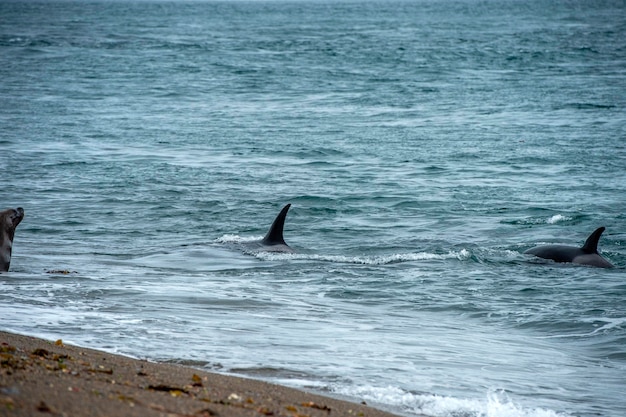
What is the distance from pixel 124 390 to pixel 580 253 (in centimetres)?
999

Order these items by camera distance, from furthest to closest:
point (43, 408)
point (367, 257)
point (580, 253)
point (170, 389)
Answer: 1. point (367, 257)
2. point (580, 253)
3. point (170, 389)
4. point (43, 408)

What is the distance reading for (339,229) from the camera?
17875 millimetres

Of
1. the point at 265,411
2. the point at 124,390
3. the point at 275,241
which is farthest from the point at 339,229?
the point at 124,390

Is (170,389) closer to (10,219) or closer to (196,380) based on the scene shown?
(196,380)

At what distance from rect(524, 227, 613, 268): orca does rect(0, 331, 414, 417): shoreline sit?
26.1ft

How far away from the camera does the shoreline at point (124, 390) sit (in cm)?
543

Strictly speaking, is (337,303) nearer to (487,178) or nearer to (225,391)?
(225,391)

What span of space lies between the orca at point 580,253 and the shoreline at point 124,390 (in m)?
7.96

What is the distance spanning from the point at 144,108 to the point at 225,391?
31125 mm

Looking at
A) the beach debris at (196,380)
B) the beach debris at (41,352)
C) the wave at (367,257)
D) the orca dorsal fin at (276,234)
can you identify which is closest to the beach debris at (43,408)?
the beach debris at (196,380)

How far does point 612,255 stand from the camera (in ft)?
51.3

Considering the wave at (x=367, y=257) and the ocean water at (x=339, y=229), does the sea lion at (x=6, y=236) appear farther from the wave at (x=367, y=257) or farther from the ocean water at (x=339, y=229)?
the wave at (x=367, y=257)

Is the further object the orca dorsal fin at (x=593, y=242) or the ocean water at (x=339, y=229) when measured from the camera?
the orca dorsal fin at (x=593, y=242)

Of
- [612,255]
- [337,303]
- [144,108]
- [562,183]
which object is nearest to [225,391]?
[337,303]
